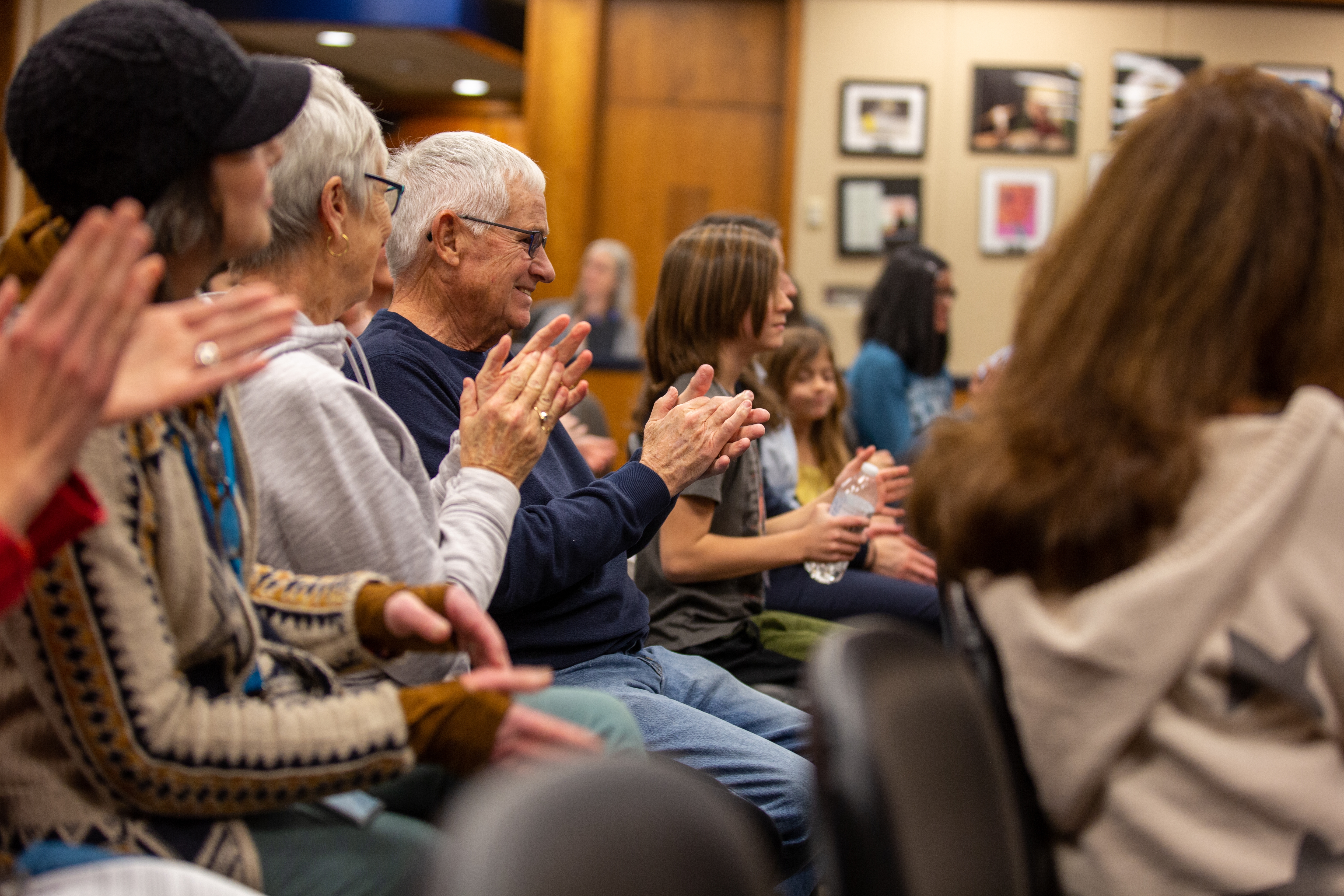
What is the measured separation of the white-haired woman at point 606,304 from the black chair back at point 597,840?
16.4ft

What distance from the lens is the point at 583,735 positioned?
1156 millimetres

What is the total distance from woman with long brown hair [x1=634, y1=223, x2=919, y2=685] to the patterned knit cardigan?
3.60 feet

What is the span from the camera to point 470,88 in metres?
9.05

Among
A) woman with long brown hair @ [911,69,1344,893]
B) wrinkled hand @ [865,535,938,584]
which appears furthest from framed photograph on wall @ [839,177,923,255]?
woman with long brown hair @ [911,69,1344,893]

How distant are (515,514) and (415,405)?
27cm

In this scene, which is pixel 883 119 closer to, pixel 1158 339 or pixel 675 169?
pixel 675 169

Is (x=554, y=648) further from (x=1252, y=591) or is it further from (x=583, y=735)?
(x=1252, y=591)

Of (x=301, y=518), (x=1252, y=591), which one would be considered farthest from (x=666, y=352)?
(x=1252, y=591)

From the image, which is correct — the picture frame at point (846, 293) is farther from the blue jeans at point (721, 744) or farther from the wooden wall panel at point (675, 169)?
the blue jeans at point (721, 744)

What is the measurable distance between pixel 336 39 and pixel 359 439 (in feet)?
23.1

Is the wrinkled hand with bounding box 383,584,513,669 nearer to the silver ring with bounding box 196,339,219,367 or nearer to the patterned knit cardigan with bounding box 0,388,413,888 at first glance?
the patterned knit cardigan with bounding box 0,388,413,888

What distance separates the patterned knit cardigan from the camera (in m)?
0.95

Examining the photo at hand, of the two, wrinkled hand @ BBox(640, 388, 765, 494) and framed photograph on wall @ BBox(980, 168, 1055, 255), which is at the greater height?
framed photograph on wall @ BBox(980, 168, 1055, 255)

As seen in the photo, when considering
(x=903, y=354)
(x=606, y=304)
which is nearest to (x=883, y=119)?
(x=606, y=304)
